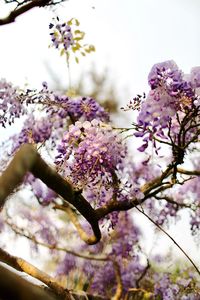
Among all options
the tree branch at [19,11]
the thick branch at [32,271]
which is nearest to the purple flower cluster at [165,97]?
the tree branch at [19,11]

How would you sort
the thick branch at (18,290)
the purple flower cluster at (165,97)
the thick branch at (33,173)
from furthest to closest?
the purple flower cluster at (165,97) → the thick branch at (33,173) → the thick branch at (18,290)

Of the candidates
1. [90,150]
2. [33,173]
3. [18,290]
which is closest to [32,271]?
[90,150]

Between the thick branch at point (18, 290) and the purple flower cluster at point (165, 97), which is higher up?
the purple flower cluster at point (165, 97)

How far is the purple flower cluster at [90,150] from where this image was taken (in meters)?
2.96

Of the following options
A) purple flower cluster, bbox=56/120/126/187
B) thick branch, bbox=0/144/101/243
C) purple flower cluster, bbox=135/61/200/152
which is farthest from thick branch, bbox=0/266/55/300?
purple flower cluster, bbox=56/120/126/187

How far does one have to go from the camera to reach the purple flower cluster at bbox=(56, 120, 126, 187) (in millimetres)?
2959

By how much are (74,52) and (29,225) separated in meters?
5.57

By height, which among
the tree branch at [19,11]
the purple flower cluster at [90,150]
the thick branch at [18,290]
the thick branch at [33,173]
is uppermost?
the tree branch at [19,11]

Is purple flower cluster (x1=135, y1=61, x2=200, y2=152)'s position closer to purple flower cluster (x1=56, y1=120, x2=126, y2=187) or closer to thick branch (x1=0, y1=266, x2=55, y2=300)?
purple flower cluster (x1=56, y1=120, x2=126, y2=187)

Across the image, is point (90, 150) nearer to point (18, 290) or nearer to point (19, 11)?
point (19, 11)

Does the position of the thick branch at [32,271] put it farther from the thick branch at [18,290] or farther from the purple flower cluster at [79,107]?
the thick branch at [18,290]

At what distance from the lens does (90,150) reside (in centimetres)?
294

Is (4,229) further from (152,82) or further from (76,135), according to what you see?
(152,82)

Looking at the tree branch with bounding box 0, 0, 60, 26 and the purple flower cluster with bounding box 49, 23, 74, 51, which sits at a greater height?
the purple flower cluster with bounding box 49, 23, 74, 51
